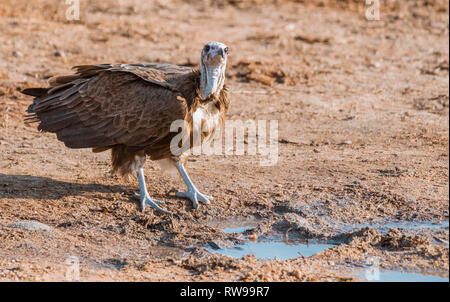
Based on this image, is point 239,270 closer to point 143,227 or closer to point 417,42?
point 143,227

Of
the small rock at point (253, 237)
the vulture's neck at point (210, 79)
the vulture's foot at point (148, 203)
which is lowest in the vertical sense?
the small rock at point (253, 237)

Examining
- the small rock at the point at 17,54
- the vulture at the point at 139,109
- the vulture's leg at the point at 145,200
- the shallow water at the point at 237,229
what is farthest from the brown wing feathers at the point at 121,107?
the small rock at the point at 17,54

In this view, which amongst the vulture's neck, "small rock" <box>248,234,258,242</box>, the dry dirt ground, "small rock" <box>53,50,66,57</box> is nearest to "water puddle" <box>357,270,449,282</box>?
the dry dirt ground

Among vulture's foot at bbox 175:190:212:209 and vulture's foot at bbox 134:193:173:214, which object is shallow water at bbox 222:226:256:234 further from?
vulture's foot at bbox 134:193:173:214

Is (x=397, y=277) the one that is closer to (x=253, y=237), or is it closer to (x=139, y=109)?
(x=253, y=237)

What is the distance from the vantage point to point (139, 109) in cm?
671

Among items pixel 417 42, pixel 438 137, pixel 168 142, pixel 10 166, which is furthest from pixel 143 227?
pixel 417 42

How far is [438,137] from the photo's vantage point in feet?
29.5

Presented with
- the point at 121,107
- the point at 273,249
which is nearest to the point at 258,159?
the point at 121,107

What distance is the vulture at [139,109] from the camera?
6.62 meters

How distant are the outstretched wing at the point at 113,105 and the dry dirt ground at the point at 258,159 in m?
0.60

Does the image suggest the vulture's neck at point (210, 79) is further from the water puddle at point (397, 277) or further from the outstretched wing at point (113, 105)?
the water puddle at point (397, 277)

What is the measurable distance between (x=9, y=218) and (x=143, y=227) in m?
1.14

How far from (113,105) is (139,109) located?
31 cm
